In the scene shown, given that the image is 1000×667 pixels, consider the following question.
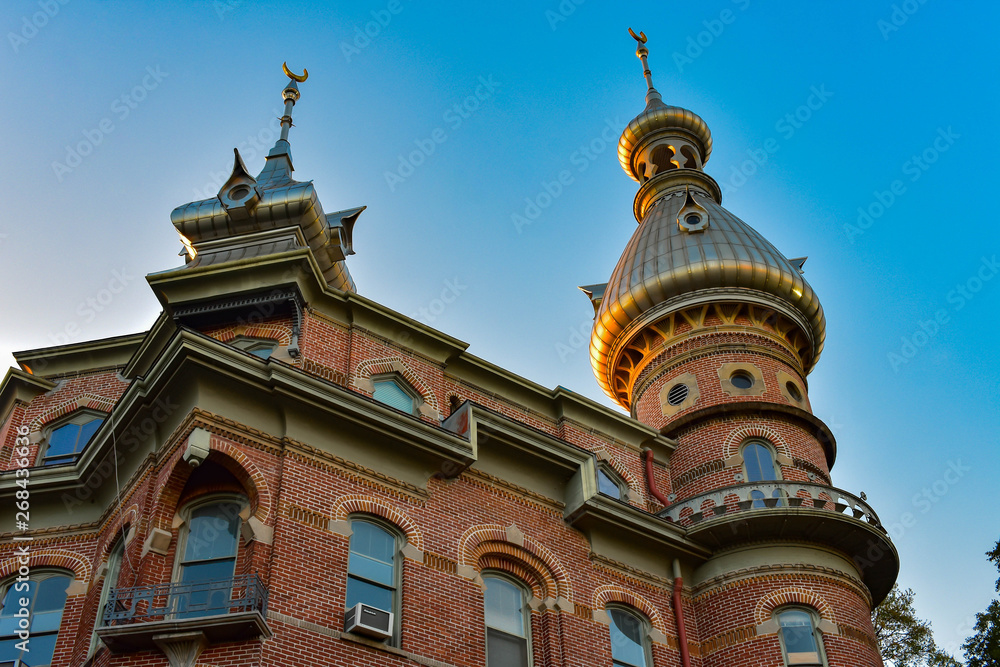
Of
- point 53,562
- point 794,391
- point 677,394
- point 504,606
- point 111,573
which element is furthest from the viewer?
point 794,391

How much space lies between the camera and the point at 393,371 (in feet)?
65.1

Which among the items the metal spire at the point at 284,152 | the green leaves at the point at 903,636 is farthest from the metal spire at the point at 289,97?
the green leaves at the point at 903,636

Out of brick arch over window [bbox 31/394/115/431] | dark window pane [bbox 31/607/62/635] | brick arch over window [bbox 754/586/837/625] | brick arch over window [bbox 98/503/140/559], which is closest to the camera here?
brick arch over window [bbox 98/503/140/559]

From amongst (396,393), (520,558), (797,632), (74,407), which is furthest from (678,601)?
(74,407)

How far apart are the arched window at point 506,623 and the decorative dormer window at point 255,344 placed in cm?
604

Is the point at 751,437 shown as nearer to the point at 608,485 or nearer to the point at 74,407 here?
the point at 608,485

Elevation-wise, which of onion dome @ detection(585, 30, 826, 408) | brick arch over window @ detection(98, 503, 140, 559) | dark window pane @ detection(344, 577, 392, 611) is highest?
onion dome @ detection(585, 30, 826, 408)

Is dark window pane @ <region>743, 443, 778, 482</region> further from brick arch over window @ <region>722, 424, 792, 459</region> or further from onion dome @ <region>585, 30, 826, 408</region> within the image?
onion dome @ <region>585, 30, 826, 408</region>

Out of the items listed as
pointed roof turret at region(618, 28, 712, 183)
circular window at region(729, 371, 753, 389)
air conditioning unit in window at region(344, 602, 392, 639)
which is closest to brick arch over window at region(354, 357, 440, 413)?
air conditioning unit in window at region(344, 602, 392, 639)

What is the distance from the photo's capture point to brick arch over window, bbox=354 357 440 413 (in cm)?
1927

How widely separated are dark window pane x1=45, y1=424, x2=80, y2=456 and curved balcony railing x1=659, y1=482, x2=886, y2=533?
12.7m

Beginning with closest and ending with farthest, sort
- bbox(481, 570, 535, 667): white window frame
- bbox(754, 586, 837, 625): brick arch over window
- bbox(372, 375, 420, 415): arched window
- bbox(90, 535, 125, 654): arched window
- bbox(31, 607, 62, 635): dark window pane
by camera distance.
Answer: bbox(90, 535, 125, 654): arched window → bbox(31, 607, 62, 635): dark window pane → bbox(481, 570, 535, 667): white window frame → bbox(754, 586, 837, 625): brick arch over window → bbox(372, 375, 420, 415): arched window

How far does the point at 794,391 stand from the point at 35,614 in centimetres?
1776

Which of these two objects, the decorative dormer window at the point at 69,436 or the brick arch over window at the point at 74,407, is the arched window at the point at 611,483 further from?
the decorative dormer window at the point at 69,436
